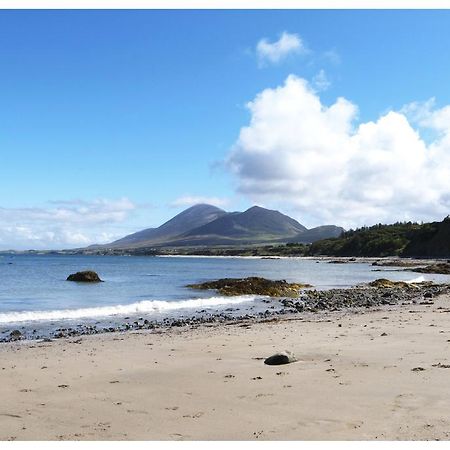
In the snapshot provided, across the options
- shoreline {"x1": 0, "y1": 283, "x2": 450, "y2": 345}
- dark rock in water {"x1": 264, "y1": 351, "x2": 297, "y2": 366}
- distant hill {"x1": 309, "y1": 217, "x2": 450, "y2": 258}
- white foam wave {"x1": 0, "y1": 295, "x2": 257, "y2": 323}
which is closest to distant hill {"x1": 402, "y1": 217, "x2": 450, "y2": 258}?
distant hill {"x1": 309, "y1": 217, "x2": 450, "y2": 258}

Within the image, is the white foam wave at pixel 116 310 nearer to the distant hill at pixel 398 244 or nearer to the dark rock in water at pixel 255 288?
the dark rock in water at pixel 255 288

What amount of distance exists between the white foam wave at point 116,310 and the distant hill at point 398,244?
4548 inches

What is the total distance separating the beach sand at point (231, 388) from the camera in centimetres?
686

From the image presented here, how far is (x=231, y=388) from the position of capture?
9.23m

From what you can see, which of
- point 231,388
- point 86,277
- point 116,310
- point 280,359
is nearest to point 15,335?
point 116,310

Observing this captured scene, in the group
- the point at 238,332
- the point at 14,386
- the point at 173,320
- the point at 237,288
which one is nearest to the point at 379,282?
the point at 237,288

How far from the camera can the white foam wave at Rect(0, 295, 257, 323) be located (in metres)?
23.9

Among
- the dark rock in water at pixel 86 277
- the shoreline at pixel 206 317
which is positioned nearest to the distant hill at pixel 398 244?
the dark rock in water at pixel 86 277

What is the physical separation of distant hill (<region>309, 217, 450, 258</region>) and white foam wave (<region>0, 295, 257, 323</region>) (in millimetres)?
115523

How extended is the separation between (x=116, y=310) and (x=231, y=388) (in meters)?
19.1

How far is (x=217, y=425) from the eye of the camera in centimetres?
705

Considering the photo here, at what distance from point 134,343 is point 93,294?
925 inches

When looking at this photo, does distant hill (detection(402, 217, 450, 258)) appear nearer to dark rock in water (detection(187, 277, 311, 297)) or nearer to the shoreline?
dark rock in water (detection(187, 277, 311, 297))

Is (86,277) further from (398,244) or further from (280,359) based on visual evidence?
(398,244)
